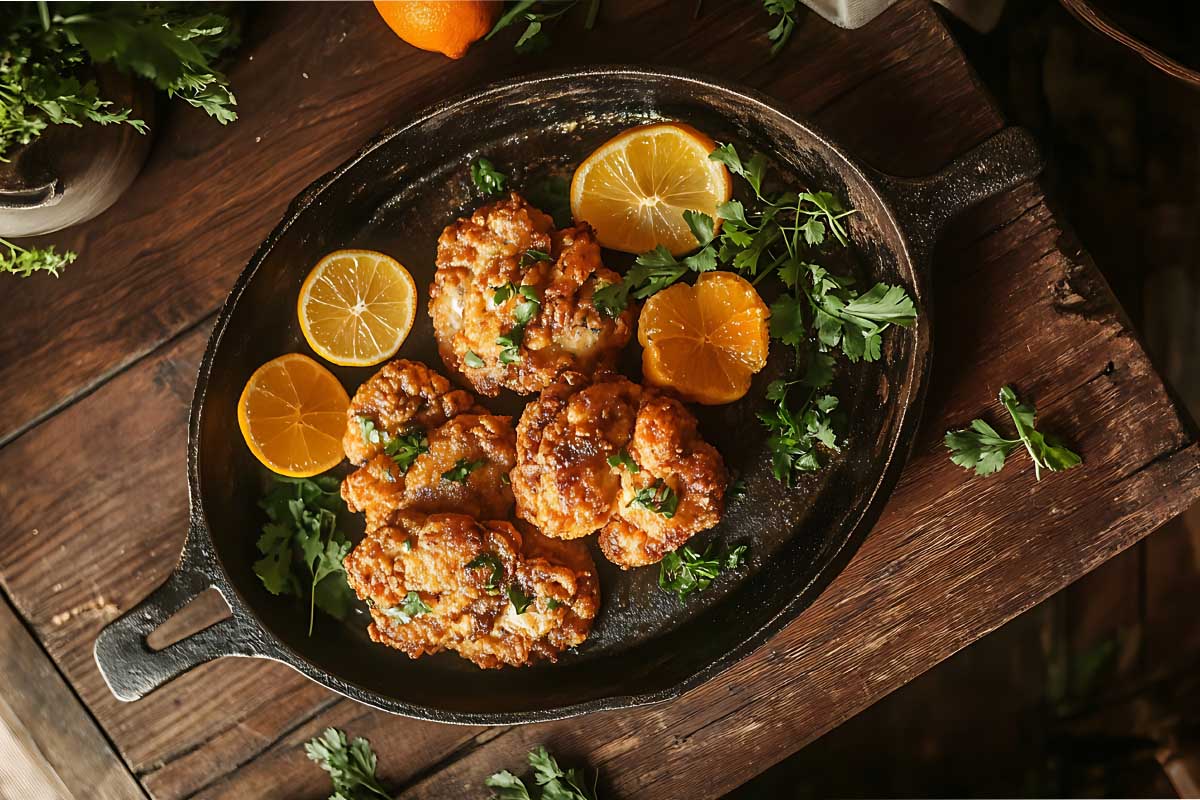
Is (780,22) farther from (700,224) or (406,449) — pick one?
(406,449)

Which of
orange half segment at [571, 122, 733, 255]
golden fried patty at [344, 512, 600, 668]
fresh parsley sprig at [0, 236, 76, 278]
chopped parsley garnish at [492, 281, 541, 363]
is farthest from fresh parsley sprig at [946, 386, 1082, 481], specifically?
fresh parsley sprig at [0, 236, 76, 278]

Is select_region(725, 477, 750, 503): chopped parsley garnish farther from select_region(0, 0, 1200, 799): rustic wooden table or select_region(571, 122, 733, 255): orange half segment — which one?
select_region(571, 122, 733, 255): orange half segment

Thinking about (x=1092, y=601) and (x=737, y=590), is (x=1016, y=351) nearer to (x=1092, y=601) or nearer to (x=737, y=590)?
(x=737, y=590)

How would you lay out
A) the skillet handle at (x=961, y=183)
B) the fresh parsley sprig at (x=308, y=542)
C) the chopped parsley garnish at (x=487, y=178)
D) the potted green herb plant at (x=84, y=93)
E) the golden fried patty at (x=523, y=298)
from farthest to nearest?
the fresh parsley sprig at (x=308, y=542) < the chopped parsley garnish at (x=487, y=178) < the golden fried patty at (x=523, y=298) < the skillet handle at (x=961, y=183) < the potted green herb plant at (x=84, y=93)

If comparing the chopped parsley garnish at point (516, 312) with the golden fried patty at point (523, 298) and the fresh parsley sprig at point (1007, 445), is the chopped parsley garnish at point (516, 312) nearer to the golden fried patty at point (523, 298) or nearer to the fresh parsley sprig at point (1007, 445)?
the golden fried patty at point (523, 298)

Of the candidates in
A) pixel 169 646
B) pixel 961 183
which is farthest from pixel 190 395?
pixel 961 183

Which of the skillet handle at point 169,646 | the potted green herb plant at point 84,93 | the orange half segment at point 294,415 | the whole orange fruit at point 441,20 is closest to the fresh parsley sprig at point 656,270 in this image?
the whole orange fruit at point 441,20

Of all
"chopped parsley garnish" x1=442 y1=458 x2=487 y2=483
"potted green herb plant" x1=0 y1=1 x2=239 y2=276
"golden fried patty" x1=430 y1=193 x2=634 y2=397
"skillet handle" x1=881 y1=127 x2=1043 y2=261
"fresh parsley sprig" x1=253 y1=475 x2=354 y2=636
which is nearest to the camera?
"potted green herb plant" x1=0 y1=1 x2=239 y2=276
